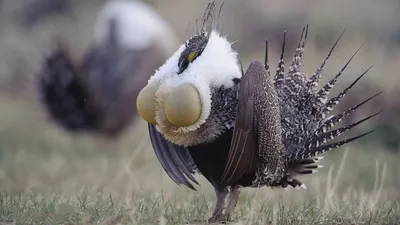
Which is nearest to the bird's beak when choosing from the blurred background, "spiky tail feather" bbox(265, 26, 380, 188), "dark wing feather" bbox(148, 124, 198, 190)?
"dark wing feather" bbox(148, 124, 198, 190)

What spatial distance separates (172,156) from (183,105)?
0.53m

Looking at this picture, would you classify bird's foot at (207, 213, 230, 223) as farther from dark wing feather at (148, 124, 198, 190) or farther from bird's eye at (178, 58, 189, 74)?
bird's eye at (178, 58, 189, 74)

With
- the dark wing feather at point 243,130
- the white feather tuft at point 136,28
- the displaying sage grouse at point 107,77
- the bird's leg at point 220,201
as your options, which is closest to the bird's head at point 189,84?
the dark wing feather at point 243,130

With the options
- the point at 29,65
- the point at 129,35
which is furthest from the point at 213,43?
the point at 29,65

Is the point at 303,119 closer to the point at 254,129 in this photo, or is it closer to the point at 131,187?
the point at 254,129

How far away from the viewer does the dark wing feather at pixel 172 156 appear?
3.89 metres

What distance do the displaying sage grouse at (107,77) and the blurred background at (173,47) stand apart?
0.54 feet

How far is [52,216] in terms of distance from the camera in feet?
11.7

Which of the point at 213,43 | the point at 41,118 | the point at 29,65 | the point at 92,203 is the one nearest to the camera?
the point at 213,43

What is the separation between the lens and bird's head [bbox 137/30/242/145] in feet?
11.3

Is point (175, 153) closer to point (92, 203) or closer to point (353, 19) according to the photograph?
point (92, 203)

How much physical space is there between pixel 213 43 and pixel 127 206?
2.77 feet

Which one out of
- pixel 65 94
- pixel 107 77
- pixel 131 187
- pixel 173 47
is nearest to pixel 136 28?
pixel 173 47

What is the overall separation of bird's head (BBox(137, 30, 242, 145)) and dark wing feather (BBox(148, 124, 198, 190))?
31cm
